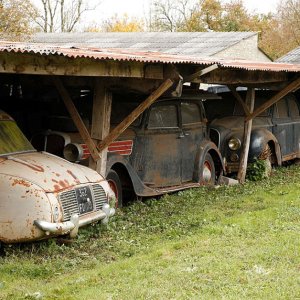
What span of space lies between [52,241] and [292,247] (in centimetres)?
273

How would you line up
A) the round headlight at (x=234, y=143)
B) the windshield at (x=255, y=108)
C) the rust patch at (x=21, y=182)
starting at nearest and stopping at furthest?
the rust patch at (x=21, y=182) → the round headlight at (x=234, y=143) → the windshield at (x=255, y=108)

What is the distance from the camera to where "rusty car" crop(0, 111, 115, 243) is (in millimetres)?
6652

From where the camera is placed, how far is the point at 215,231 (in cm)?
759

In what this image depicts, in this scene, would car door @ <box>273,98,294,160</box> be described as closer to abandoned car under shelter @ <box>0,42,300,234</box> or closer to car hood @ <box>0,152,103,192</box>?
abandoned car under shelter @ <box>0,42,300,234</box>

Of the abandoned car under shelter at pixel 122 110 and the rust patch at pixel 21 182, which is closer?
the rust patch at pixel 21 182

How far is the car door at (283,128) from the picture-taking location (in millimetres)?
14445

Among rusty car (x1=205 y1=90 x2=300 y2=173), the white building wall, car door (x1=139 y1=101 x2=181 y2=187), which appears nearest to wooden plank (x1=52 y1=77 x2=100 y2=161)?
car door (x1=139 y1=101 x2=181 y2=187)

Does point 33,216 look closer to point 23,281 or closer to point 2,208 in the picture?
point 2,208

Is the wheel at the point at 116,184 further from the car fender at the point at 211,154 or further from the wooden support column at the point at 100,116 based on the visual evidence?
the car fender at the point at 211,154

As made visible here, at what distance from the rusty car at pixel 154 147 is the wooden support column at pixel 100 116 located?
0.31 metres

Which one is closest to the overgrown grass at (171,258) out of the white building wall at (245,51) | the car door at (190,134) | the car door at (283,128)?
the car door at (190,134)

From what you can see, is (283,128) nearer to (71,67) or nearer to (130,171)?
(130,171)

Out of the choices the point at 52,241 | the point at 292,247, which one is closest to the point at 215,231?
the point at 292,247

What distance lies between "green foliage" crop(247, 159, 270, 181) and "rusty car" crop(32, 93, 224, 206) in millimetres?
1588
